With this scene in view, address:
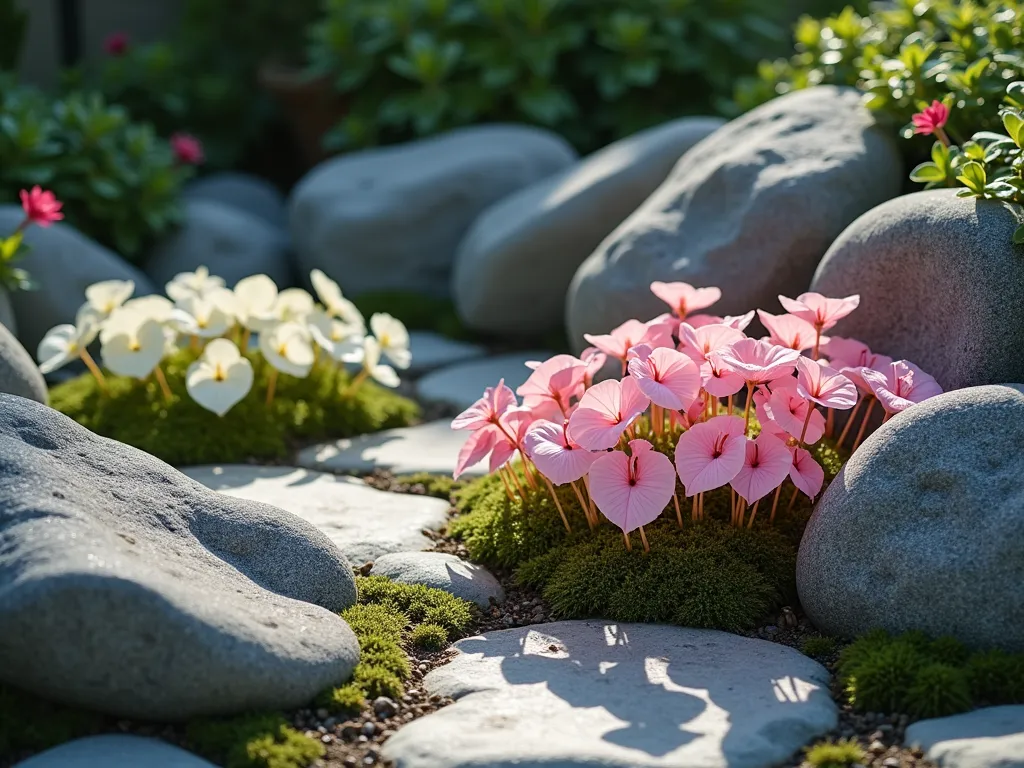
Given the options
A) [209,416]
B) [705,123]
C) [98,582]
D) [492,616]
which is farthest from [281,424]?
[705,123]

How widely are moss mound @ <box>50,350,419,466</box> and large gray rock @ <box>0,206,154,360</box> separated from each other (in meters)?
0.77

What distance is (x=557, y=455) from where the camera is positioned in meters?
2.97

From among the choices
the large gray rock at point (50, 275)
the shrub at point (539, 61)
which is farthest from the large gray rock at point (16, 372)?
the shrub at point (539, 61)

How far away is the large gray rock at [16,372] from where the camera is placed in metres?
3.68

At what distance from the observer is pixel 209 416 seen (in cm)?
417

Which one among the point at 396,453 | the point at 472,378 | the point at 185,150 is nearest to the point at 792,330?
the point at 396,453

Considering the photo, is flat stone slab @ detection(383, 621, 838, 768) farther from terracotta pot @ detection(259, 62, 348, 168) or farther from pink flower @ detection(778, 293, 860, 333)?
terracotta pot @ detection(259, 62, 348, 168)

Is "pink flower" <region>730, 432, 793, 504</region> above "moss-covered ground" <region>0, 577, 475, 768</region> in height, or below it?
above

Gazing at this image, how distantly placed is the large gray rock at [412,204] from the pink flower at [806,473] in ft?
11.8

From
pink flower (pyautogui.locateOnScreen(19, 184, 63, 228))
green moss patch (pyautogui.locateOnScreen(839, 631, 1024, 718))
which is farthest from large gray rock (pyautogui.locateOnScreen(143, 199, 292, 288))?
green moss patch (pyautogui.locateOnScreen(839, 631, 1024, 718))

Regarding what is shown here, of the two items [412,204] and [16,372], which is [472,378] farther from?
[16,372]

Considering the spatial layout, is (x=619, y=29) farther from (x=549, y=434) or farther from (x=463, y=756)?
(x=463, y=756)

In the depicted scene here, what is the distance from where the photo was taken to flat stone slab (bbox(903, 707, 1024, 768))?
2.16m

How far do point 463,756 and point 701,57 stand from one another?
18.9ft
